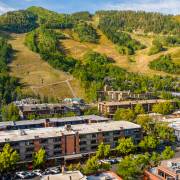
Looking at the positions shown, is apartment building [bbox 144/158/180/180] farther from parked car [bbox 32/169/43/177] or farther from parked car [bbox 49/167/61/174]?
parked car [bbox 32/169/43/177]

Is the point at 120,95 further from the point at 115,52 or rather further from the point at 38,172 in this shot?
the point at 115,52

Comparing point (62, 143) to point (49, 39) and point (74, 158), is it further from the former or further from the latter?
point (49, 39)

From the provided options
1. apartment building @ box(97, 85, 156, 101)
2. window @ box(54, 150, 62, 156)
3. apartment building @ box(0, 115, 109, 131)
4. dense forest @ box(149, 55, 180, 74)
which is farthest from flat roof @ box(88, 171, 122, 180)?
dense forest @ box(149, 55, 180, 74)

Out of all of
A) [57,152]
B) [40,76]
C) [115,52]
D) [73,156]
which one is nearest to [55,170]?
[57,152]

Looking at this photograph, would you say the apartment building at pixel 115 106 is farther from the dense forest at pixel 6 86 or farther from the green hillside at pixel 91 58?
Answer: the dense forest at pixel 6 86

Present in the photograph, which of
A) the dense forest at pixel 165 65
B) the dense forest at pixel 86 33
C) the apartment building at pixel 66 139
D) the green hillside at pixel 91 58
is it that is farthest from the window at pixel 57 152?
the dense forest at pixel 86 33

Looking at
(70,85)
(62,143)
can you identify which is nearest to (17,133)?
(62,143)

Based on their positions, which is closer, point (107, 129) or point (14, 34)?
point (107, 129)
